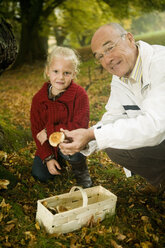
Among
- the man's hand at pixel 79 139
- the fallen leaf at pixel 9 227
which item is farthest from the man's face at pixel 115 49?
the fallen leaf at pixel 9 227

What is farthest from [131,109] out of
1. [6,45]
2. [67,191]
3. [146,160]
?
[6,45]

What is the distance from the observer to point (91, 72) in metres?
8.05

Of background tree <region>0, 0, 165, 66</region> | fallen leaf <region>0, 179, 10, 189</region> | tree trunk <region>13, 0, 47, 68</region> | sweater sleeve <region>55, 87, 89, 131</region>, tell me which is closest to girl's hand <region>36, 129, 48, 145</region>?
sweater sleeve <region>55, 87, 89, 131</region>

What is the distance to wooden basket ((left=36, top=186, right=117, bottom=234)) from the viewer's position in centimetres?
222

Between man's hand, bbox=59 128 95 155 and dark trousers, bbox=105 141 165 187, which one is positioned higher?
man's hand, bbox=59 128 95 155

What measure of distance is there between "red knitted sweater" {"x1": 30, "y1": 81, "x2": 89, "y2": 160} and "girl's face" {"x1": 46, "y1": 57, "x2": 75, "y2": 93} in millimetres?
113

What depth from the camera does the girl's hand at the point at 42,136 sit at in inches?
126

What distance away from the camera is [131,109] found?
2939mm

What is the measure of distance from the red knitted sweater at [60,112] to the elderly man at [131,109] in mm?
368

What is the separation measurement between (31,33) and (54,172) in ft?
30.5

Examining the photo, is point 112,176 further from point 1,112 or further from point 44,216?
point 1,112

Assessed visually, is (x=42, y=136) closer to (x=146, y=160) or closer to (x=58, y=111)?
(x=58, y=111)

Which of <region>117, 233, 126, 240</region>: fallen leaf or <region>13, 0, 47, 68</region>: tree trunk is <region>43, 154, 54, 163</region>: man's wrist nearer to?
<region>117, 233, 126, 240</region>: fallen leaf

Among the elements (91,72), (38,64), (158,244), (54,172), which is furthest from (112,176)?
(38,64)
